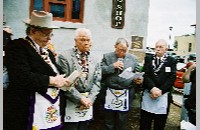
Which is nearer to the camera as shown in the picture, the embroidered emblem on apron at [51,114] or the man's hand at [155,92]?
the embroidered emblem on apron at [51,114]

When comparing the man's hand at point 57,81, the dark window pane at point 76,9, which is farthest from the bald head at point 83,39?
the dark window pane at point 76,9

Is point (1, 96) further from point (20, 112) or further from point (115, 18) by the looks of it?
point (115, 18)

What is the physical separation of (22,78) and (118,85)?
→ 993 mm

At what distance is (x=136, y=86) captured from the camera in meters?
2.33

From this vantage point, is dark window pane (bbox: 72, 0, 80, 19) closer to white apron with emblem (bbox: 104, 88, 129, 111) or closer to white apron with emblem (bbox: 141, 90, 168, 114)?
white apron with emblem (bbox: 104, 88, 129, 111)

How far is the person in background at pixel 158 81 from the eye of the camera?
221 cm

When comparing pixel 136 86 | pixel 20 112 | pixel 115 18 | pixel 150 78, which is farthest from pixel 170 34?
pixel 20 112

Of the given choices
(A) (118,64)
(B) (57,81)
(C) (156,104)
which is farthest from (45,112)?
(C) (156,104)

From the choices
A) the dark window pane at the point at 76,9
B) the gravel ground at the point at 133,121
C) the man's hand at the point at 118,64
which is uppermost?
the dark window pane at the point at 76,9

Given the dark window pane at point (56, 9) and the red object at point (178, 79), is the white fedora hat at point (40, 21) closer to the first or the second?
the dark window pane at point (56, 9)

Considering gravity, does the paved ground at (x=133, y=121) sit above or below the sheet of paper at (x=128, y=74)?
below

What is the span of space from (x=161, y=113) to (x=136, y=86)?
291mm

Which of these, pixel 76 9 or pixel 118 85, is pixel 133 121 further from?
pixel 76 9

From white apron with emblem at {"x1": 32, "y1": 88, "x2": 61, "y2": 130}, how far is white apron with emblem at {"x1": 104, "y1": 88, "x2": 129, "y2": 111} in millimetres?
790
